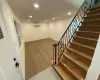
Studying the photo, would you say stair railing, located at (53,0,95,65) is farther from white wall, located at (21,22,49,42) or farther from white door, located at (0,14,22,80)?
white wall, located at (21,22,49,42)

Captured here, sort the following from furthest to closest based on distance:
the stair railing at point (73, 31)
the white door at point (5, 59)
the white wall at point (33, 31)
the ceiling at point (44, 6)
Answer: the white wall at point (33, 31) → the stair railing at point (73, 31) → the ceiling at point (44, 6) → the white door at point (5, 59)

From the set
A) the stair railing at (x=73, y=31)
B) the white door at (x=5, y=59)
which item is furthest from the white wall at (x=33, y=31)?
the white door at (x=5, y=59)

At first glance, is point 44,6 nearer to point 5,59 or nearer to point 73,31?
point 73,31

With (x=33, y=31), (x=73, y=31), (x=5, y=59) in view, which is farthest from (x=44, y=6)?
(x=33, y=31)

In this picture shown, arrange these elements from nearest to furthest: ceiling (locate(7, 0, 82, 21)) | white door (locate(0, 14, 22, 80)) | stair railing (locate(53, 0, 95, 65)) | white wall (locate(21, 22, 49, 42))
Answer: white door (locate(0, 14, 22, 80)), ceiling (locate(7, 0, 82, 21)), stair railing (locate(53, 0, 95, 65)), white wall (locate(21, 22, 49, 42))

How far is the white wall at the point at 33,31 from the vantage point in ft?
29.9

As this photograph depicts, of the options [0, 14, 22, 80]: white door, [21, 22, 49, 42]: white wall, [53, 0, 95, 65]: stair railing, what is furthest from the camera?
[21, 22, 49, 42]: white wall

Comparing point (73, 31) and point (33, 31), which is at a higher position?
point (73, 31)

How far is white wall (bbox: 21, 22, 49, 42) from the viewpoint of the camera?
9.10 meters

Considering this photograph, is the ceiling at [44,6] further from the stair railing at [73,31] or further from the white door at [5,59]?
the white door at [5,59]

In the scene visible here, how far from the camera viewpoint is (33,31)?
9875 mm

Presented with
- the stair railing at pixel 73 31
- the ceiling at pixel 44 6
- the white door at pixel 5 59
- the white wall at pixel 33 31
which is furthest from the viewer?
the white wall at pixel 33 31

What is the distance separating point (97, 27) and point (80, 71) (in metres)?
1.85

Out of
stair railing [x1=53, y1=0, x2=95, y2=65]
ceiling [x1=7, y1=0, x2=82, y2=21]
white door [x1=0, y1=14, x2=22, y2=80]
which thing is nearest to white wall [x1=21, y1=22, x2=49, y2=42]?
ceiling [x1=7, y1=0, x2=82, y2=21]
